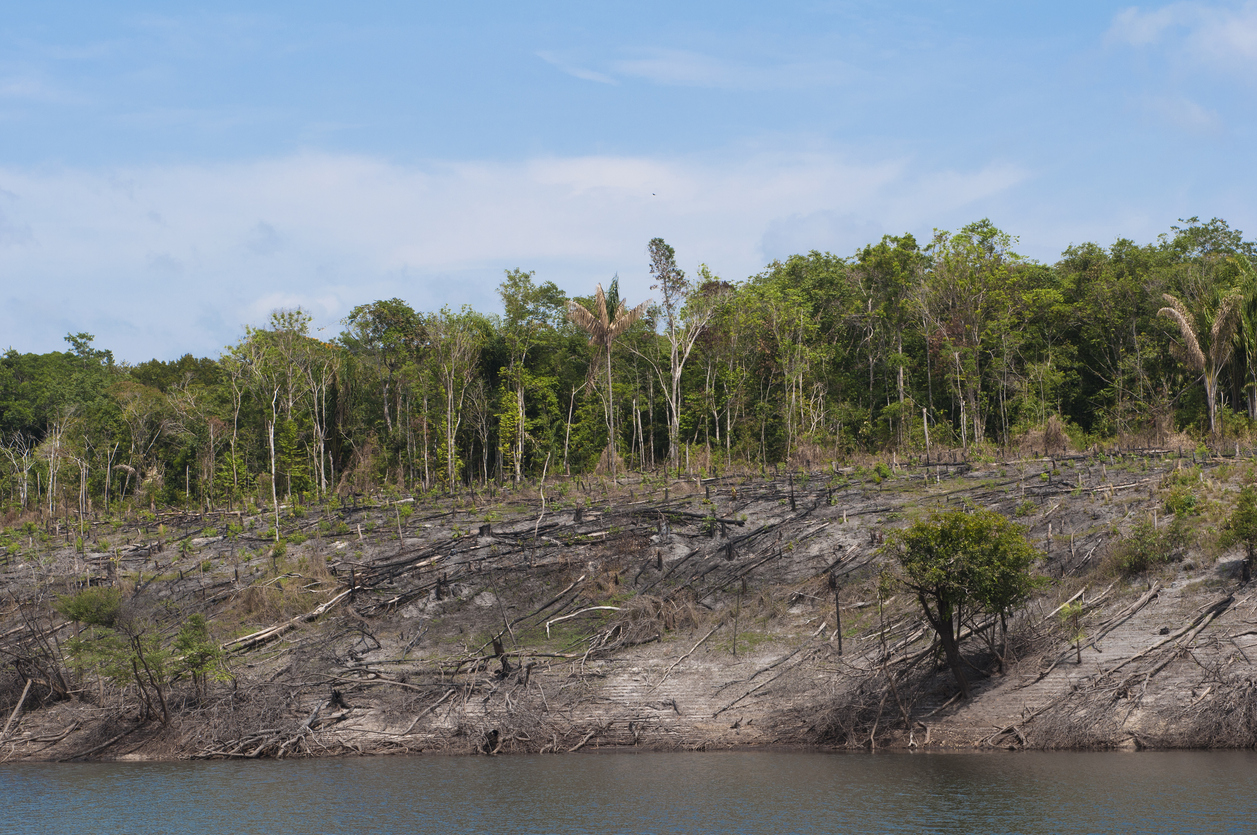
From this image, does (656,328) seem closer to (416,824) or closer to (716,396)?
(716,396)

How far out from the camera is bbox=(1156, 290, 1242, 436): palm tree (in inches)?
1821

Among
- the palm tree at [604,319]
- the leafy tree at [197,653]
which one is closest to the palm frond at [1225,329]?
the palm tree at [604,319]

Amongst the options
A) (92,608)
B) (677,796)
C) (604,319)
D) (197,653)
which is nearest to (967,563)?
(677,796)

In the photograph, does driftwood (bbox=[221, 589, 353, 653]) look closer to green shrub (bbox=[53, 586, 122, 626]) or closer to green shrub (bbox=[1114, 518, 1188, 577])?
green shrub (bbox=[53, 586, 122, 626])

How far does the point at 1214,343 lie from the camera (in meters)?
46.5

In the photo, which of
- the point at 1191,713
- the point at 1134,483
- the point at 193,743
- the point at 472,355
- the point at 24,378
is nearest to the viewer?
the point at 1191,713

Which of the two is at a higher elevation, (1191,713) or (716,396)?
(716,396)

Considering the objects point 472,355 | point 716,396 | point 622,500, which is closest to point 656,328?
point 716,396

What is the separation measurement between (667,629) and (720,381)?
28048 millimetres

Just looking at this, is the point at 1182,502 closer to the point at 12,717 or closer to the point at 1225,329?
the point at 1225,329

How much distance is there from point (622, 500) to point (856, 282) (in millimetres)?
24793

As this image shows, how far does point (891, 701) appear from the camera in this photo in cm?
2983

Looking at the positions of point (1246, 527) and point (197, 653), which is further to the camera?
point (197, 653)

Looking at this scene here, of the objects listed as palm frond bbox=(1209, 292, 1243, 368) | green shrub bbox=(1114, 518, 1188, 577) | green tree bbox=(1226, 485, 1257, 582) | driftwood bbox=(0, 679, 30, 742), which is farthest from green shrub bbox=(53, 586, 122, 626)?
palm frond bbox=(1209, 292, 1243, 368)
